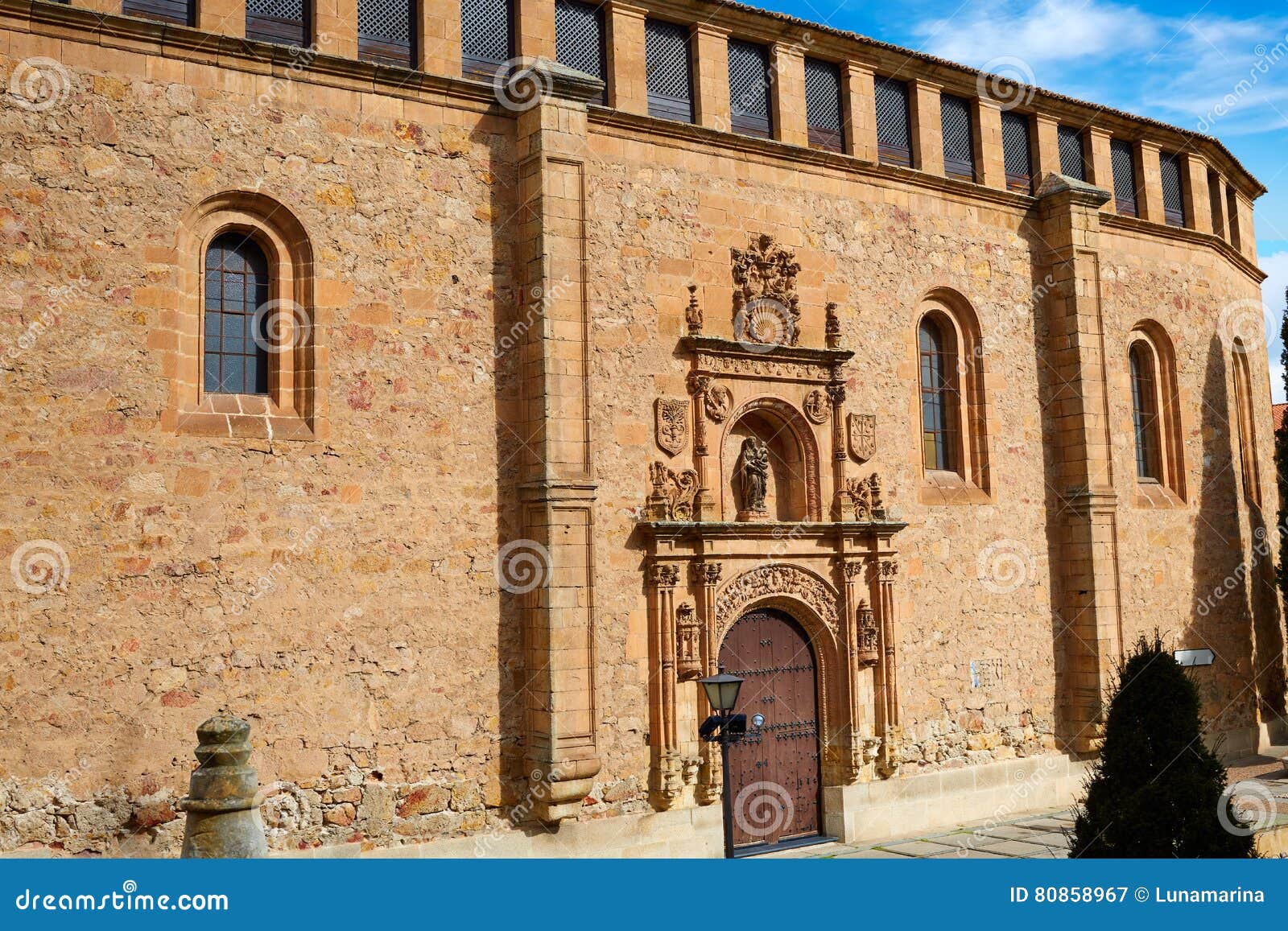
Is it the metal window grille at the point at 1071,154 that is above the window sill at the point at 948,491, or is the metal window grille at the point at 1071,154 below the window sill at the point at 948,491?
above

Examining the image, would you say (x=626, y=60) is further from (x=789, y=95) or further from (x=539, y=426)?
(x=539, y=426)

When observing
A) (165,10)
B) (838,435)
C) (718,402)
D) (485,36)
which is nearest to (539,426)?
(718,402)

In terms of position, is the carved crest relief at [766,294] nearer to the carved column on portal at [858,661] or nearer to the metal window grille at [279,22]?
the carved column on portal at [858,661]

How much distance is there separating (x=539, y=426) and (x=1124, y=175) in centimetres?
1135

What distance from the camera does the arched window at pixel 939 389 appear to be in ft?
50.9

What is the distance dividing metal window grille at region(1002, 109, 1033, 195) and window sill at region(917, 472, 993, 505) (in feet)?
14.4

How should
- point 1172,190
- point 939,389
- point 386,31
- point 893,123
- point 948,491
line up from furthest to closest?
point 1172,190, point 939,389, point 893,123, point 948,491, point 386,31

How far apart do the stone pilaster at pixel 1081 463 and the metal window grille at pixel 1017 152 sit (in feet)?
1.00

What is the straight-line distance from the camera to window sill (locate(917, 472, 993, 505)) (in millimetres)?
14859

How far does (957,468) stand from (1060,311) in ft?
9.66

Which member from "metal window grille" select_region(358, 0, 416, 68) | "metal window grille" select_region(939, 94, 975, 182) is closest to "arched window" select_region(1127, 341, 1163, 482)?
"metal window grille" select_region(939, 94, 975, 182)

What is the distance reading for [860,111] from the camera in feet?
49.0

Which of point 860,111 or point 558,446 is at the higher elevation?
point 860,111

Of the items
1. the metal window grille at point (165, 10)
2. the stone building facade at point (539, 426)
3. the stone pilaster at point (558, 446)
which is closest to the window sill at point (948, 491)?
the stone building facade at point (539, 426)
